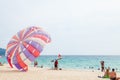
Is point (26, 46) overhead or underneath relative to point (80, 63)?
overhead

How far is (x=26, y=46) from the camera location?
19469 millimetres

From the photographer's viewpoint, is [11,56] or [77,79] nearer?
[77,79]

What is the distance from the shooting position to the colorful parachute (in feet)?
63.7

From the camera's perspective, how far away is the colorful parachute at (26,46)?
19.4m

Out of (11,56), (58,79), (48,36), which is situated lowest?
(58,79)

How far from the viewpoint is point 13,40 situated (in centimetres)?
2045

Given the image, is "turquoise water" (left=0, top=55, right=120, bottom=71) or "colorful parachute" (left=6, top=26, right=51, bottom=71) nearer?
"colorful parachute" (left=6, top=26, right=51, bottom=71)

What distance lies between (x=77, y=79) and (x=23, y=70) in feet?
17.9

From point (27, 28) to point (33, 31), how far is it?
57 centimetres

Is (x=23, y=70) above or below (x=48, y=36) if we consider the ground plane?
below

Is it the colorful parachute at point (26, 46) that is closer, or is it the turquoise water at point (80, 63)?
the colorful parachute at point (26, 46)

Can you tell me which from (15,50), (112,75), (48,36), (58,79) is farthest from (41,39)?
(112,75)

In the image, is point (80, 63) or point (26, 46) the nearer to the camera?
point (26, 46)

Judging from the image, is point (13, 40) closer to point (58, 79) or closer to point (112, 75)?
point (58, 79)
